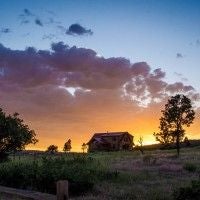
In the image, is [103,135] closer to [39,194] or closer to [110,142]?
[110,142]

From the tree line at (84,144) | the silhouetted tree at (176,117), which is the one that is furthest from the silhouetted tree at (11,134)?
Answer: the silhouetted tree at (176,117)

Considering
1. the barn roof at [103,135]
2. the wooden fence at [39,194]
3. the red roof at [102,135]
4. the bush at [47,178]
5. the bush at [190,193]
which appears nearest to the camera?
the wooden fence at [39,194]

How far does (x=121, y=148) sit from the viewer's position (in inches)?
5315

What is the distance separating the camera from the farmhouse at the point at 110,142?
136125mm

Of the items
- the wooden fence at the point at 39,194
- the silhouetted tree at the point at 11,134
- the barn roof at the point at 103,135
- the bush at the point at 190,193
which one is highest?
the barn roof at the point at 103,135

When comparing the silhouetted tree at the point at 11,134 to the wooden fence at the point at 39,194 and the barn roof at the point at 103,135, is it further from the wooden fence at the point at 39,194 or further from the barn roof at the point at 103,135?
the barn roof at the point at 103,135

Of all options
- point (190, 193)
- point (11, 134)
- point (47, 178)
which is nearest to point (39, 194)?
point (190, 193)

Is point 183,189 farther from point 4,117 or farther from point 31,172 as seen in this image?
point 4,117

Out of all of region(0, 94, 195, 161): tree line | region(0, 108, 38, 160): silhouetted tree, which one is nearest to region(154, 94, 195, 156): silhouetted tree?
region(0, 94, 195, 161): tree line

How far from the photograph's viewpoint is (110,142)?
5389 inches

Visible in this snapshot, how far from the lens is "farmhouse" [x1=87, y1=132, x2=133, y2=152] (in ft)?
447

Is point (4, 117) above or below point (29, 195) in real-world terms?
above

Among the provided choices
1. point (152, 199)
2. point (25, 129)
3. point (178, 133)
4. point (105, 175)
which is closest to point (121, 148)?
point (178, 133)

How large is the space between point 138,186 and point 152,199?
430cm
